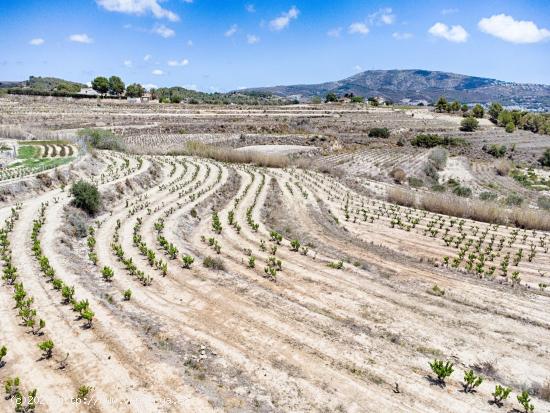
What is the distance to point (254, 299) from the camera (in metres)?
15.8

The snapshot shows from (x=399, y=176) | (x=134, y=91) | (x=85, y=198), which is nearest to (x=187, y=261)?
(x=85, y=198)

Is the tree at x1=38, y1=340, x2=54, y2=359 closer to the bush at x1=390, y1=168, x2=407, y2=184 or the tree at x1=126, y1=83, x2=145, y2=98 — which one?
the bush at x1=390, y1=168, x2=407, y2=184

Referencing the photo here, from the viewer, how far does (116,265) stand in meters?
18.1

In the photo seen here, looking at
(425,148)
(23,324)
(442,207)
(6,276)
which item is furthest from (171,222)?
(425,148)

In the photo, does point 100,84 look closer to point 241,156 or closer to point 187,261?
point 241,156

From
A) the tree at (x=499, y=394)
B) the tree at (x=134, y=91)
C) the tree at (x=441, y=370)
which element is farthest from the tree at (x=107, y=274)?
the tree at (x=134, y=91)

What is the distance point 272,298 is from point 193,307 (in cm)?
282

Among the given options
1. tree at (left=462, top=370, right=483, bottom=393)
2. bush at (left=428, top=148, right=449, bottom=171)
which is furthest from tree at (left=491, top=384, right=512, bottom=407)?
bush at (left=428, top=148, right=449, bottom=171)

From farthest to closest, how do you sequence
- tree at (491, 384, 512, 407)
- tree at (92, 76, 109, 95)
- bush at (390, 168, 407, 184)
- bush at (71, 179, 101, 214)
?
tree at (92, 76, 109, 95), bush at (390, 168, 407, 184), bush at (71, 179, 101, 214), tree at (491, 384, 512, 407)

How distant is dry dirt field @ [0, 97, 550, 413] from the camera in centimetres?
1066

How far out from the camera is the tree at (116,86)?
144625 millimetres

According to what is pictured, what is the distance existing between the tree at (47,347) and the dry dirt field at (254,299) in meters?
0.07

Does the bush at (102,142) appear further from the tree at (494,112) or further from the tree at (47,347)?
the tree at (494,112)

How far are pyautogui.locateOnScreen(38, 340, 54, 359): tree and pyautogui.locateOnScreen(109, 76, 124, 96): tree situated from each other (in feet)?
482
